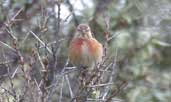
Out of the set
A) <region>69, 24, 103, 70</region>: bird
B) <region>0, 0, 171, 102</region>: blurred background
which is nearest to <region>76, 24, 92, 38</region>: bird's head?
<region>69, 24, 103, 70</region>: bird

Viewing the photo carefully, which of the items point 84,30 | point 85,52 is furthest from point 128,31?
point 85,52

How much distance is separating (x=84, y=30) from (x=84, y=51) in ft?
0.68

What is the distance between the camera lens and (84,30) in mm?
4379

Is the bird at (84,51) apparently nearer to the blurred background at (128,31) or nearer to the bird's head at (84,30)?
the bird's head at (84,30)

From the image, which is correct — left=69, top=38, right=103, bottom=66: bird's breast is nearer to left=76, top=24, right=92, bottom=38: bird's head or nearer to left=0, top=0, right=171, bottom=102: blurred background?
left=76, top=24, right=92, bottom=38: bird's head

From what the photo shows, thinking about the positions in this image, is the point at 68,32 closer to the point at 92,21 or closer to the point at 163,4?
the point at 92,21

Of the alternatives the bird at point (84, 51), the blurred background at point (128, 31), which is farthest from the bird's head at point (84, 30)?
the blurred background at point (128, 31)

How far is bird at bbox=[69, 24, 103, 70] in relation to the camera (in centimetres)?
412

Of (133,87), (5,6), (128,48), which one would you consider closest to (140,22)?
(128,48)

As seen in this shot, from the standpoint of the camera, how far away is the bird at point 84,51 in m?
4.12

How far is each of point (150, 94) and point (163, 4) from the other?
0.98 metres

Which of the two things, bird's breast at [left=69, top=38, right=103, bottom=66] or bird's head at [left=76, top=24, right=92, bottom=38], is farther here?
bird's head at [left=76, top=24, right=92, bottom=38]

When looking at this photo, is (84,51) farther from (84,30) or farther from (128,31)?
(128,31)

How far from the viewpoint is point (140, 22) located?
267 inches
